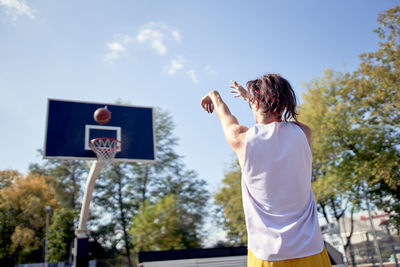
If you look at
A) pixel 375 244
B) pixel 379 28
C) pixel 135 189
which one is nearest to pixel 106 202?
pixel 135 189

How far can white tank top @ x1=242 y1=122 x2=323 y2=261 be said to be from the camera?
145 cm

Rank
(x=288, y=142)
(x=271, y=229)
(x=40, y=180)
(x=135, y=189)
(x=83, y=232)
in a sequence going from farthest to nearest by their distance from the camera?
(x=40, y=180)
(x=135, y=189)
(x=83, y=232)
(x=288, y=142)
(x=271, y=229)

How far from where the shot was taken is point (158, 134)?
29766mm

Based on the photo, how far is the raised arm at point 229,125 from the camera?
162 cm

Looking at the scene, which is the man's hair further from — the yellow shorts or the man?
the yellow shorts

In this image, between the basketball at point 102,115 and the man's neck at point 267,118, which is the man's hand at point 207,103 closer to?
the man's neck at point 267,118

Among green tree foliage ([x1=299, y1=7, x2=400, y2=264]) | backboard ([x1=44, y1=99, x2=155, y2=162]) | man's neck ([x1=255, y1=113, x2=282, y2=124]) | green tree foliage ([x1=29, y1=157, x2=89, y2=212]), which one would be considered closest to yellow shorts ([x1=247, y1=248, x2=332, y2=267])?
man's neck ([x1=255, y1=113, x2=282, y2=124])

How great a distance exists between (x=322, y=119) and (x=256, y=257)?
61.8ft

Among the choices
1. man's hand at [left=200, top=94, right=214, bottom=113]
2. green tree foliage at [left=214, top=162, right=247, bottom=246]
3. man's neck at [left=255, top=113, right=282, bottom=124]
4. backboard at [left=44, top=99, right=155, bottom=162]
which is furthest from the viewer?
green tree foliage at [left=214, top=162, right=247, bottom=246]

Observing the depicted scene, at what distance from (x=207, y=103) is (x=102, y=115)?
9.66 metres

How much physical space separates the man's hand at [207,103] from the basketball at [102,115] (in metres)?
9.62

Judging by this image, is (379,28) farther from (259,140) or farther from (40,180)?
(40,180)

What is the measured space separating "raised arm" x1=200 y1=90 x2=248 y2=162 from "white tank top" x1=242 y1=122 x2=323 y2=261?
0.05m

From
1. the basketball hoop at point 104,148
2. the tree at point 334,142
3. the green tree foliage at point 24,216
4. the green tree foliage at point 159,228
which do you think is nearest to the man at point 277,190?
the basketball hoop at point 104,148
